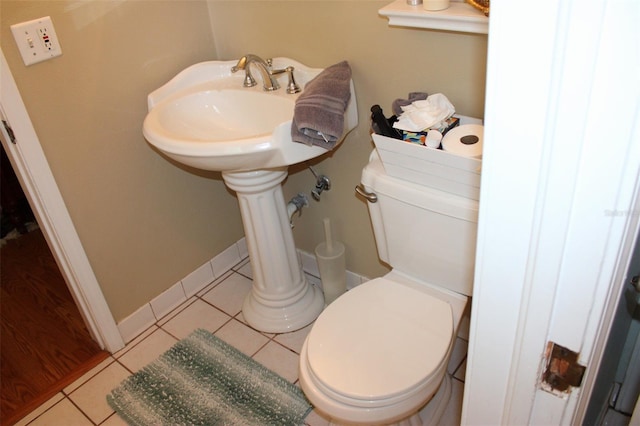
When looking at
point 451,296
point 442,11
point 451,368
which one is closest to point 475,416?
point 451,296

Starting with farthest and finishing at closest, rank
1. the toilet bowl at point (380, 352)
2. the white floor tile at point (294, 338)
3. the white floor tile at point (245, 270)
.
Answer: the white floor tile at point (245, 270), the white floor tile at point (294, 338), the toilet bowl at point (380, 352)

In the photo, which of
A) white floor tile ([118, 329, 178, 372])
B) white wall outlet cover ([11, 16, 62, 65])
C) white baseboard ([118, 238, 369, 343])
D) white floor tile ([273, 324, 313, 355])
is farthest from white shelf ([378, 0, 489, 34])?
white floor tile ([118, 329, 178, 372])

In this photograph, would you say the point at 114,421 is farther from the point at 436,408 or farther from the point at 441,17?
the point at 441,17

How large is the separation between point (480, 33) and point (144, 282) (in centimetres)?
156

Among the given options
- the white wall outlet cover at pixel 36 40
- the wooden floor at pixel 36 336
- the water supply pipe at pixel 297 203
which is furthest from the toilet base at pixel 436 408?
the white wall outlet cover at pixel 36 40

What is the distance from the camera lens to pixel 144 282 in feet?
6.87

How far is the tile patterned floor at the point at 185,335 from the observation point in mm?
1796

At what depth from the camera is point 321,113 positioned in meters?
1.43

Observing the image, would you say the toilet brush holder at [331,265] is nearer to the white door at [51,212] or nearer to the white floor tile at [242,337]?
the white floor tile at [242,337]

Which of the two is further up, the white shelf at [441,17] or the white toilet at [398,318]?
the white shelf at [441,17]

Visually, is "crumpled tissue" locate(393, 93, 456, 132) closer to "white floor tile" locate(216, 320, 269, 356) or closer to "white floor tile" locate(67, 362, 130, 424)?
"white floor tile" locate(216, 320, 269, 356)

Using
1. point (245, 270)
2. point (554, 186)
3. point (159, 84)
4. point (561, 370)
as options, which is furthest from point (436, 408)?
point (159, 84)

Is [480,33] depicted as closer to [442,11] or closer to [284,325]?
[442,11]

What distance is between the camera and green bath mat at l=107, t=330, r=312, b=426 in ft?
5.67
